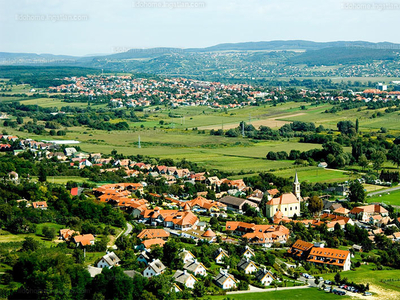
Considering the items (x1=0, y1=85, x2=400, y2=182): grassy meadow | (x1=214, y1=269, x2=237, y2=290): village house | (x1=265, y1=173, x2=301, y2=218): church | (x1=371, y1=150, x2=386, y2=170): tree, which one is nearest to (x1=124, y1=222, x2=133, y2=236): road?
(x1=214, y1=269, x2=237, y2=290): village house

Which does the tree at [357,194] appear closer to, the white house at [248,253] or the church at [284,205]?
the church at [284,205]

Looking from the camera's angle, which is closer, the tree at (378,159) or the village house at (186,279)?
the village house at (186,279)

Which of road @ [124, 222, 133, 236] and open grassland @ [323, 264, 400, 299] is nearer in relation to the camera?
open grassland @ [323, 264, 400, 299]

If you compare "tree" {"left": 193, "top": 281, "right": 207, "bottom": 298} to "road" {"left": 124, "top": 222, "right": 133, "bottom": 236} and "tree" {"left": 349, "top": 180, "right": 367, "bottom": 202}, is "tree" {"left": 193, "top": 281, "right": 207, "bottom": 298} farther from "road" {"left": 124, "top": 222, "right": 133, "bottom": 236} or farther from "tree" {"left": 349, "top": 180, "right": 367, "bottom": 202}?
"tree" {"left": 349, "top": 180, "right": 367, "bottom": 202}

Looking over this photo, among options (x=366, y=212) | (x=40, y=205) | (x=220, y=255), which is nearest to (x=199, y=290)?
(x=220, y=255)

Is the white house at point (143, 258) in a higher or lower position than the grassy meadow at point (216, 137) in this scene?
higher

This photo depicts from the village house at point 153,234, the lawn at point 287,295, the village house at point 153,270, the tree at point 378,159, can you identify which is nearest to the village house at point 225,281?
the lawn at point 287,295

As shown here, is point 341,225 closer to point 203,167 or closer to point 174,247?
point 174,247
